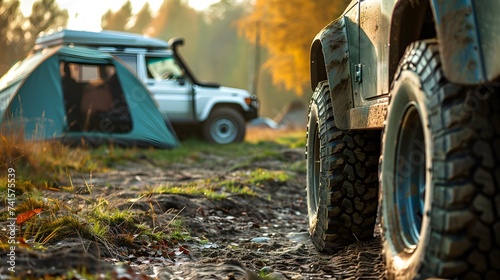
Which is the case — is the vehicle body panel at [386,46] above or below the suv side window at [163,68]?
below

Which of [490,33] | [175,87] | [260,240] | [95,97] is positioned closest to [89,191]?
[260,240]

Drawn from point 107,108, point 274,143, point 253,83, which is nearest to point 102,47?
point 107,108

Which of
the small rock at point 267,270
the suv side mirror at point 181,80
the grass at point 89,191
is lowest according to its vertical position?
the small rock at point 267,270

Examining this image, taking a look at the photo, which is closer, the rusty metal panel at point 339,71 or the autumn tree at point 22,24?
the rusty metal panel at point 339,71

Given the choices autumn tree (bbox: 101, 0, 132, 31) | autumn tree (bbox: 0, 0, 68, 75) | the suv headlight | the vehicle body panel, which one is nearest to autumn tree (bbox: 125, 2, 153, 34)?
autumn tree (bbox: 101, 0, 132, 31)

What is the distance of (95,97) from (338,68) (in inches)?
406

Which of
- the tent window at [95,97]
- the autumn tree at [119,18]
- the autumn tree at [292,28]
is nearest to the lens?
the tent window at [95,97]

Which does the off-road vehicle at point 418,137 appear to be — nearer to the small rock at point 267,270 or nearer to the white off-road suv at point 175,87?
the small rock at point 267,270

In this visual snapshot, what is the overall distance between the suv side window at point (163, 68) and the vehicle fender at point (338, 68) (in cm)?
1185

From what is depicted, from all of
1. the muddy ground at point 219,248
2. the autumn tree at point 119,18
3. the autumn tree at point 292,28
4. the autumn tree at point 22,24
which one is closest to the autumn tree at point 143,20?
the autumn tree at point 119,18

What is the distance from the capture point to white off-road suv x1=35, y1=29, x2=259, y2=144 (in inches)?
631

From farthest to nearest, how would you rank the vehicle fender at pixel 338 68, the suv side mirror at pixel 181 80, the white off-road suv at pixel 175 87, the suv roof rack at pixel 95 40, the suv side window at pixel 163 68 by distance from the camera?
the suv side mirror at pixel 181 80 → the suv side window at pixel 163 68 → the white off-road suv at pixel 175 87 → the suv roof rack at pixel 95 40 → the vehicle fender at pixel 338 68

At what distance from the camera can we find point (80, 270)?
3.01 meters

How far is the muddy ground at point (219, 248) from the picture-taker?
10.9 ft
